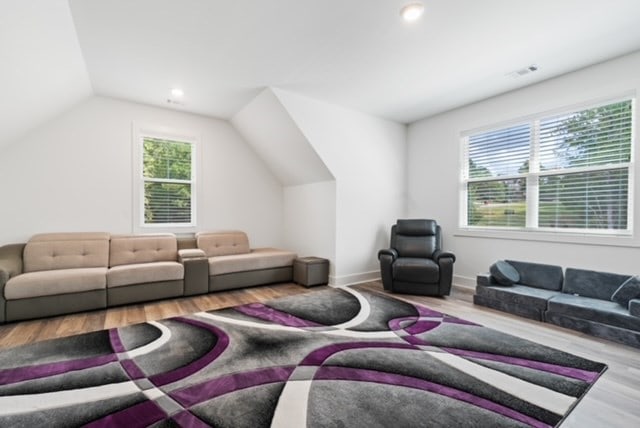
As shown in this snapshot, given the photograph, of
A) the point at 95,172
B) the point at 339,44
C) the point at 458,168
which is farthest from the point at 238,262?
the point at 458,168

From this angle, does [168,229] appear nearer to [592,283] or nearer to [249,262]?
[249,262]

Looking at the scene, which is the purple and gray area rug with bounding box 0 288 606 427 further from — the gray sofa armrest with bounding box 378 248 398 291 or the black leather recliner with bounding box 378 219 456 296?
the gray sofa armrest with bounding box 378 248 398 291

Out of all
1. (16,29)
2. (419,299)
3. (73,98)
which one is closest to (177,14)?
(16,29)

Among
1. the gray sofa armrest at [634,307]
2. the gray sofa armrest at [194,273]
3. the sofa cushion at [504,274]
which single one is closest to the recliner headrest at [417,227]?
the sofa cushion at [504,274]

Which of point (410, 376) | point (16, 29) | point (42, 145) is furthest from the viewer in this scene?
point (42, 145)

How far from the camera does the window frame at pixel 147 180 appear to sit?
4.28 meters

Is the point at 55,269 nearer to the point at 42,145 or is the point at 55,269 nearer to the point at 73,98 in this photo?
the point at 42,145

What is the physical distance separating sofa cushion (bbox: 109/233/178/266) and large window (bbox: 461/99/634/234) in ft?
14.7

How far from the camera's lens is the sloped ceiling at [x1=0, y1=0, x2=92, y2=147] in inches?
82.0

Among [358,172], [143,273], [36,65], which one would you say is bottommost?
[143,273]

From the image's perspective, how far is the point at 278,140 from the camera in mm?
4547

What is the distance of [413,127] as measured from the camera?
5.25 meters

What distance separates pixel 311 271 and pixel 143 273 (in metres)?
2.19

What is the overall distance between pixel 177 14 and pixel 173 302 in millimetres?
3100
